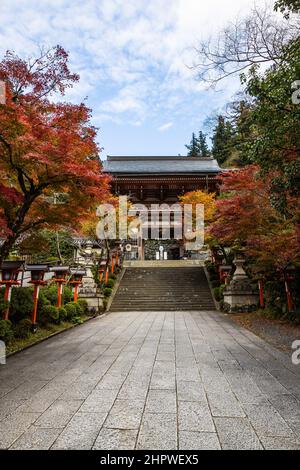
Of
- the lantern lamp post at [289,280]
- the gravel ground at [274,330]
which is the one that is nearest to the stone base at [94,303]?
the gravel ground at [274,330]

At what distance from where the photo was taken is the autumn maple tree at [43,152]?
476 cm

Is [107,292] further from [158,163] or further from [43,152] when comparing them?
[158,163]

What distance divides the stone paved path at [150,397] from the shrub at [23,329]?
2.29 feet

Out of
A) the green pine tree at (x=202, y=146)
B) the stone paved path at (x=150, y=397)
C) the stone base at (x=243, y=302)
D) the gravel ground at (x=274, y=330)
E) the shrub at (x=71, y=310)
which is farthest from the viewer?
the green pine tree at (x=202, y=146)

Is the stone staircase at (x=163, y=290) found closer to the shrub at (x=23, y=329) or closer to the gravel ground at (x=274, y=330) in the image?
the gravel ground at (x=274, y=330)

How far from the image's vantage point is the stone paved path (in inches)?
90.0

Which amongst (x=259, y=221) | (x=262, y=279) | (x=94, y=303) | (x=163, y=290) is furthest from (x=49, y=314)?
(x=163, y=290)

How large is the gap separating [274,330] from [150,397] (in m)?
5.37

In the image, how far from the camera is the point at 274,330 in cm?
746

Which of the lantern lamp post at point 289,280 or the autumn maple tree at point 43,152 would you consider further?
the lantern lamp post at point 289,280

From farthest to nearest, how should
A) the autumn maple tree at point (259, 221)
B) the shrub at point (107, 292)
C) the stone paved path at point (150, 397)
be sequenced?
the shrub at point (107, 292) < the autumn maple tree at point (259, 221) < the stone paved path at point (150, 397)

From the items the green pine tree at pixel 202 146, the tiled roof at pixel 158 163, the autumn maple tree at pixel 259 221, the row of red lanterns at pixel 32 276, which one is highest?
the green pine tree at pixel 202 146

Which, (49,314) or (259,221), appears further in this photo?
(259,221)

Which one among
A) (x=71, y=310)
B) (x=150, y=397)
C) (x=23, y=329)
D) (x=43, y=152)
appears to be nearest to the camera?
(x=150, y=397)
